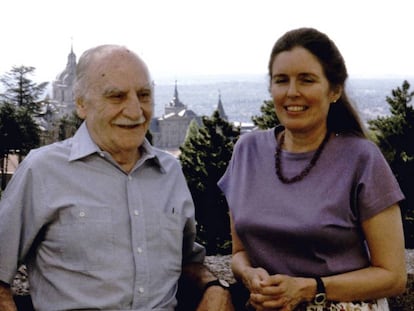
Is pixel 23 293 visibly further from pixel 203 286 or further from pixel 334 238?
pixel 334 238

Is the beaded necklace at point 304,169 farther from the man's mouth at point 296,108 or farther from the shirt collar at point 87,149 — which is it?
the shirt collar at point 87,149

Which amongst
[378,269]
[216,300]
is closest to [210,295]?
[216,300]

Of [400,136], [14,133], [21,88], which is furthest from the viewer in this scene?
[21,88]

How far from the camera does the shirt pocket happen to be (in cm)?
232

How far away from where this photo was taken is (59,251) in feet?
7.63

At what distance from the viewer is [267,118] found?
1802 centimetres

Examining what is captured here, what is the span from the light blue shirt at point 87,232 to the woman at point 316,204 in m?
0.31

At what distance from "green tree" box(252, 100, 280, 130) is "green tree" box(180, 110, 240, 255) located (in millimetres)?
982

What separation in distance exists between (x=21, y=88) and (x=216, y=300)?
1240 inches

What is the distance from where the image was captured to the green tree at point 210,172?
680 inches

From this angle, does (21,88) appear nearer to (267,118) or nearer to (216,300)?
(267,118)

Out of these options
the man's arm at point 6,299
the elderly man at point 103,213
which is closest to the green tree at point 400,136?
the elderly man at point 103,213

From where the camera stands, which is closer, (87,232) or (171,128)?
(87,232)

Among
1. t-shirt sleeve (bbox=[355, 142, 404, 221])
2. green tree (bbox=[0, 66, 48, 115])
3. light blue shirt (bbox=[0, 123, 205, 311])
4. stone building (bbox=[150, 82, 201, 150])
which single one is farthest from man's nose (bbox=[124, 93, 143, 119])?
stone building (bbox=[150, 82, 201, 150])
